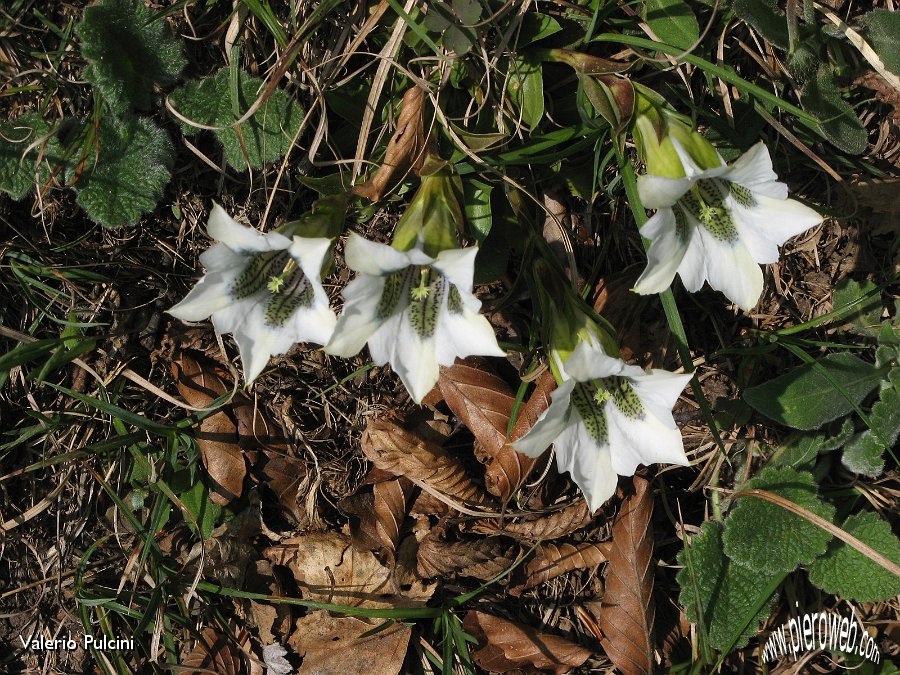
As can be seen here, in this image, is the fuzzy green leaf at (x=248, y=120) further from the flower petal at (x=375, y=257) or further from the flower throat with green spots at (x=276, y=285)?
the flower petal at (x=375, y=257)

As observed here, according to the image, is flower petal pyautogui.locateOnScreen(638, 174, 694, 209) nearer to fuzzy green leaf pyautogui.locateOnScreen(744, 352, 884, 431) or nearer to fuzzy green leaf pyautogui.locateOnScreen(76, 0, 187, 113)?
fuzzy green leaf pyautogui.locateOnScreen(744, 352, 884, 431)

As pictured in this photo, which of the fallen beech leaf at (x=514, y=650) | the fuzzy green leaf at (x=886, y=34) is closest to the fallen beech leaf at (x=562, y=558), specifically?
the fallen beech leaf at (x=514, y=650)

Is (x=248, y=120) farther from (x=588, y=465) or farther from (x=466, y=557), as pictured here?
(x=466, y=557)

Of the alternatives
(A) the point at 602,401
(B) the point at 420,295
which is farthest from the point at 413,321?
(A) the point at 602,401

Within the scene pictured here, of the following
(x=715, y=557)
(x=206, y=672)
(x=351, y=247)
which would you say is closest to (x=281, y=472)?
(x=206, y=672)

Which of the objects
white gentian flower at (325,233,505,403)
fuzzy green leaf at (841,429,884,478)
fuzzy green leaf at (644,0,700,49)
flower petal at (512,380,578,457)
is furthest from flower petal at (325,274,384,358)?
fuzzy green leaf at (841,429,884,478)
